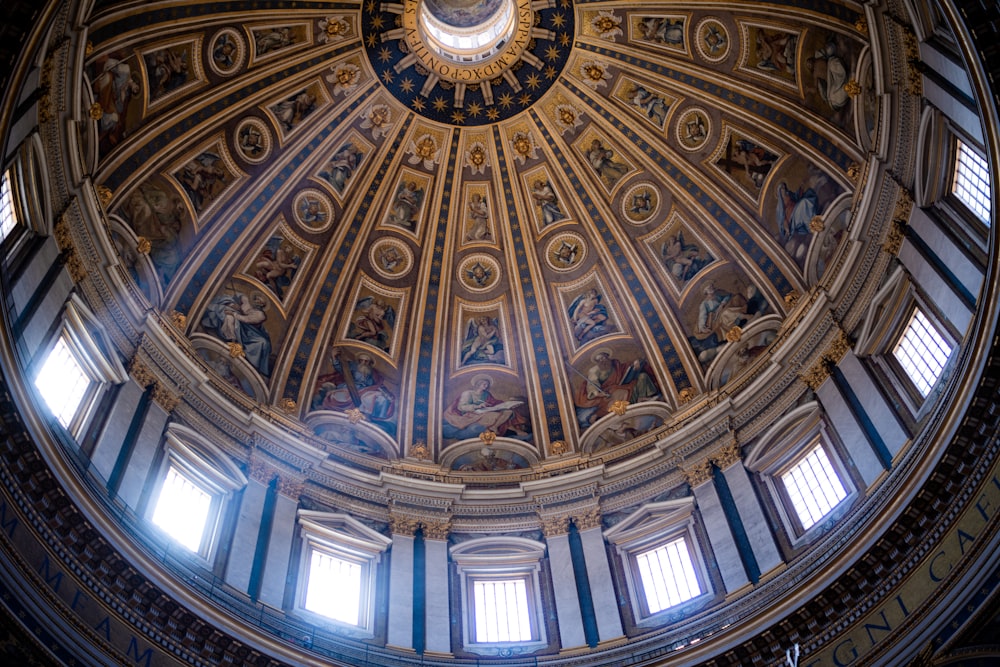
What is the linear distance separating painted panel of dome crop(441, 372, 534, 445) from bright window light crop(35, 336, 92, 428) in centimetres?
1057

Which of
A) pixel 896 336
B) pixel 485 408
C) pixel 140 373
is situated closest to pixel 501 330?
pixel 485 408

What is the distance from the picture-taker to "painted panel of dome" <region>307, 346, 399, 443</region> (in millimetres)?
28484

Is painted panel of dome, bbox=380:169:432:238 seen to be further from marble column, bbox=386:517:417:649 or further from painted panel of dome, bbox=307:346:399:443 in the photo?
marble column, bbox=386:517:417:649

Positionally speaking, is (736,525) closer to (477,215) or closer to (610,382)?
(610,382)

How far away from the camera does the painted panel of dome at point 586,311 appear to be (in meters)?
30.5

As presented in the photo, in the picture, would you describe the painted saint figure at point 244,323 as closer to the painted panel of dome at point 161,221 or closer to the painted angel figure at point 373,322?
the painted panel of dome at point 161,221

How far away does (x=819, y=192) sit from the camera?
26.9 m

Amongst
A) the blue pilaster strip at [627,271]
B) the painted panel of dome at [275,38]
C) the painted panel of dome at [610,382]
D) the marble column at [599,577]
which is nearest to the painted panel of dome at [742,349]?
the blue pilaster strip at [627,271]

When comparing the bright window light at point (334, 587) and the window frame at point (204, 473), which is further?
the bright window light at point (334, 587)

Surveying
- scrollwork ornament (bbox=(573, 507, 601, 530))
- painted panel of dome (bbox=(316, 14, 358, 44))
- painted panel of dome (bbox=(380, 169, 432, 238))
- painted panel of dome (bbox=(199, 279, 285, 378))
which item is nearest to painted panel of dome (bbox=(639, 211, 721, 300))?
painted panel of dome (bbox=(380, 169, 432, 238))

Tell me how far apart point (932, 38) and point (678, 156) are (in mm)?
11112

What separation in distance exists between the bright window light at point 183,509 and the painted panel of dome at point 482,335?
989 cm

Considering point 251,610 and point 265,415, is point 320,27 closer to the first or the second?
point 265,415

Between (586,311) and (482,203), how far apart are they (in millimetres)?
4827
